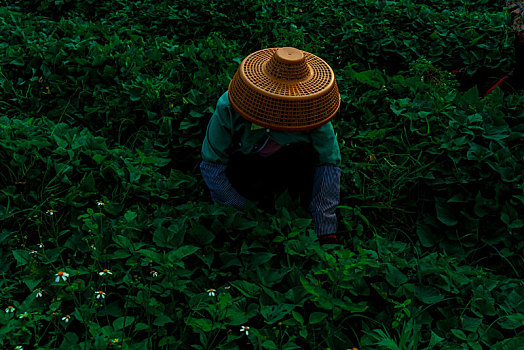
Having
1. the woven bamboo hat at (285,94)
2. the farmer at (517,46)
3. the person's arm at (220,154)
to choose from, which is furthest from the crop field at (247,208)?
the woven bamboo hat at (285,94)

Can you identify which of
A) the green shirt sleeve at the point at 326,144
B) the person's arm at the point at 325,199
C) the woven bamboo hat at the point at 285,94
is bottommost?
the person's arm at the point at 325,199

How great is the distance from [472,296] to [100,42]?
3996mm

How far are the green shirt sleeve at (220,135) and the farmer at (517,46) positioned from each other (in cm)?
267

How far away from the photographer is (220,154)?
2.55 m

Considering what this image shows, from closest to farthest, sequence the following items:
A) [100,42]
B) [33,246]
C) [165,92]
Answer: [33,246] → [165,92] → [100,42]

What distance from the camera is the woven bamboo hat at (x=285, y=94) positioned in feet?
6.34

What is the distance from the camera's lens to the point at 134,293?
2.06m

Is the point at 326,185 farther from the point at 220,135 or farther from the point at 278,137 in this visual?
the point at 220,135

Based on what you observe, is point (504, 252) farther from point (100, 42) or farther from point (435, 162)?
point (100, 42)

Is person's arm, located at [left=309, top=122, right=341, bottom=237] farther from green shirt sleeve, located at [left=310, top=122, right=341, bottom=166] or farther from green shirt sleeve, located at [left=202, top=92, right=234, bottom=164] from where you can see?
green shirt sleeve, located at [left=202, top=92, right=234, bottom=164]

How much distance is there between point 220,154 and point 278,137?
390 mm

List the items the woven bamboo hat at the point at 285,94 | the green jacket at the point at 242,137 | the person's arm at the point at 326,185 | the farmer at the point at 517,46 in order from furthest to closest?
the farmer at the point at 517,46 → the person's arm at the point at 326,185 → the green jacket at the point at 242,137 → the woven bamboo hat at the point at 285,94

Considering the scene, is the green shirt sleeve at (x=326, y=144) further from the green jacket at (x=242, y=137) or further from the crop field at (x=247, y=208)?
the crop field at (x=247, y=208)

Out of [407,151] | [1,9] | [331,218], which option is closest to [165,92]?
[331,218]
